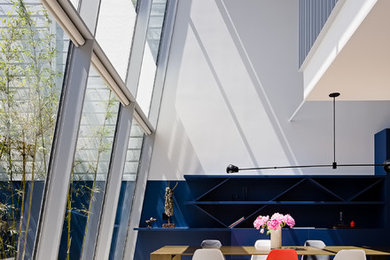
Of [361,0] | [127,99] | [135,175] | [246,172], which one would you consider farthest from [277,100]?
[361,0]

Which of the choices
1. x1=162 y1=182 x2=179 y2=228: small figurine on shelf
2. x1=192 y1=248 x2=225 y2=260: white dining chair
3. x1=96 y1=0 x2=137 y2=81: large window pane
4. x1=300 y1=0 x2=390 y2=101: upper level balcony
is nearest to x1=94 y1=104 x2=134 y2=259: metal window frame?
x1=96 y1=0 x2=137 y2=81: large window pane

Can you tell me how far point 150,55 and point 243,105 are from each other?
1.91 meters

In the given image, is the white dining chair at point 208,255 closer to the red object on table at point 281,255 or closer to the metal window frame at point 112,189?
the red object on table at point 281,255

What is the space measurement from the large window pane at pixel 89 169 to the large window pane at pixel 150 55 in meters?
1.97

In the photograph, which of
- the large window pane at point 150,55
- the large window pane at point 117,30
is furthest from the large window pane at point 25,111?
the large window pane at point 150,55

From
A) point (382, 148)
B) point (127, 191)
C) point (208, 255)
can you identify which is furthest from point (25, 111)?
point (382, 148)

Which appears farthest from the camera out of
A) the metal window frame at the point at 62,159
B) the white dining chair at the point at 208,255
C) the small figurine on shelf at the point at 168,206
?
the small figurine on shelf at the point at 168,206

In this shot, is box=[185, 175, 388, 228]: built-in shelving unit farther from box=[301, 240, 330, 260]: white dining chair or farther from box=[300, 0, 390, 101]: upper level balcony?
box=[300, 0, 390, 101]: upper level balcony

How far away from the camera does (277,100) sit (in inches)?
355

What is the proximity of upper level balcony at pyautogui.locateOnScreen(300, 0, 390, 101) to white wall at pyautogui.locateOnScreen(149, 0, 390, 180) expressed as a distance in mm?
2987

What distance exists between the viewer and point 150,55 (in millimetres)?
8125

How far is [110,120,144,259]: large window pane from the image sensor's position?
7.46 meters

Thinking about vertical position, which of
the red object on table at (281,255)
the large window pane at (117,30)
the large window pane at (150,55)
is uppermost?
the large window pane at (150,55)

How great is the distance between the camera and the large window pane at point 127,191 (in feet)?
24.5
